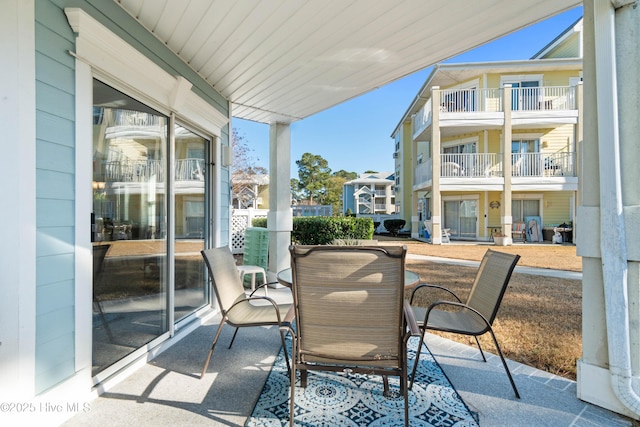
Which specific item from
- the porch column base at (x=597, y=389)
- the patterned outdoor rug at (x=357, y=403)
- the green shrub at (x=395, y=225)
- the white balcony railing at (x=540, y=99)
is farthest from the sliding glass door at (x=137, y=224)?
the green shrub at (x=395, y=225)

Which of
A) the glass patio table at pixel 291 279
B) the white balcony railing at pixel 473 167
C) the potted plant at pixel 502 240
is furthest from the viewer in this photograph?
the white balcony railing at pixel 473 167

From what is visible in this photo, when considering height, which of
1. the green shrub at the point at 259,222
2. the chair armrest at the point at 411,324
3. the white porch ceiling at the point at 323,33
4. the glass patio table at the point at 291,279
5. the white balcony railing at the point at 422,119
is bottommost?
the chair armrest at the point at 411,324

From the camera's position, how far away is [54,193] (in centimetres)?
178

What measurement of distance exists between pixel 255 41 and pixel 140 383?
296cm

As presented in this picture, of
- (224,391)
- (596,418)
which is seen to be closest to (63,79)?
(224,391)

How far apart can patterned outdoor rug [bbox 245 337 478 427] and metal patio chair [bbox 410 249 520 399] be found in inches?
8.0

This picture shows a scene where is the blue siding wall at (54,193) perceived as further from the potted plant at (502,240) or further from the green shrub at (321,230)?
the potted plant at (502,240)

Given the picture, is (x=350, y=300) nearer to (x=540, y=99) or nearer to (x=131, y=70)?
(x=131, y=70)

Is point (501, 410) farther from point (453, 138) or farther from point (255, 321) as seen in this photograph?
point (453, 138)

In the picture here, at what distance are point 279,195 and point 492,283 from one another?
3.65 meters

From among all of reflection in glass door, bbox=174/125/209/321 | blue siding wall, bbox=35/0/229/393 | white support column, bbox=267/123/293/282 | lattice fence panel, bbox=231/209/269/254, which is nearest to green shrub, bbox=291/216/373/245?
lattice fence panel, bbox=231/209/269/254

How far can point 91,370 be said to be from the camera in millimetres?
2066

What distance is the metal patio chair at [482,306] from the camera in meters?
2.12

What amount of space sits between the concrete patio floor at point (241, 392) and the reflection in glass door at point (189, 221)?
2.27 ft
